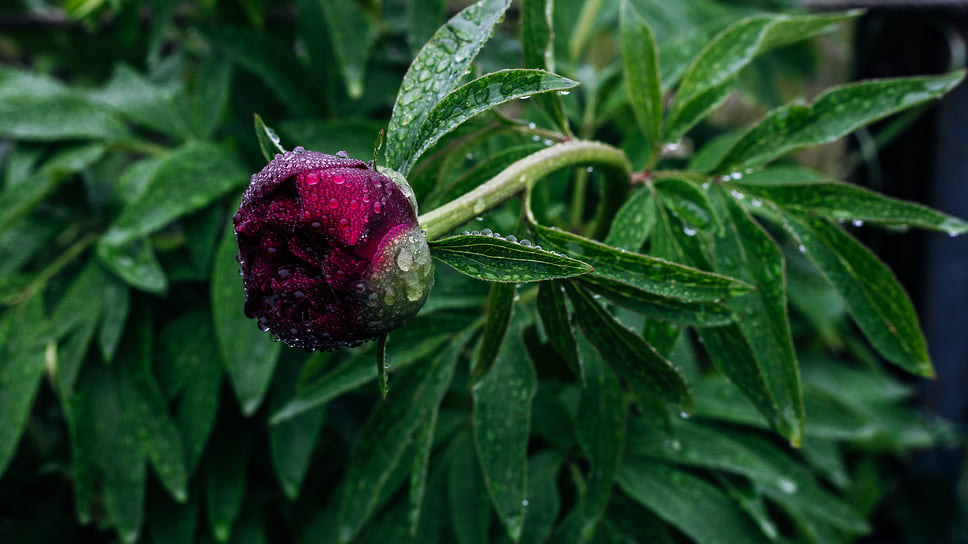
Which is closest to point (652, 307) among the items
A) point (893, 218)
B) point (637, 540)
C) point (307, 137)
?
point (893, 218)

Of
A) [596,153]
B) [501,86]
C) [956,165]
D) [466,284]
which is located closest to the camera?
[501,86]

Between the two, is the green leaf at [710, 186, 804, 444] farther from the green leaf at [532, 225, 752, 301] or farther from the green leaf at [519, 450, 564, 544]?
the green leaf at [519, 450, 564, 544]

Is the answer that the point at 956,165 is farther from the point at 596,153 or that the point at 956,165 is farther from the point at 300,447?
the point at 300,447

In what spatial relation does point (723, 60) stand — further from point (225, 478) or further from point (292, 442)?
point (225, 478)

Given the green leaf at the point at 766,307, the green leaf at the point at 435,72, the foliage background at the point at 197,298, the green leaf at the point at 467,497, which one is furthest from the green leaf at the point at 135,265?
the green leaf at the point at 766,307

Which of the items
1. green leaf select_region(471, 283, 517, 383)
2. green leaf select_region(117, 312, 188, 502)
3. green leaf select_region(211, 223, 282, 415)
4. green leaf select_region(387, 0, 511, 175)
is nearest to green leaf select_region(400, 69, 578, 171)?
green leaf select_region(387, 0, 511, 175)
